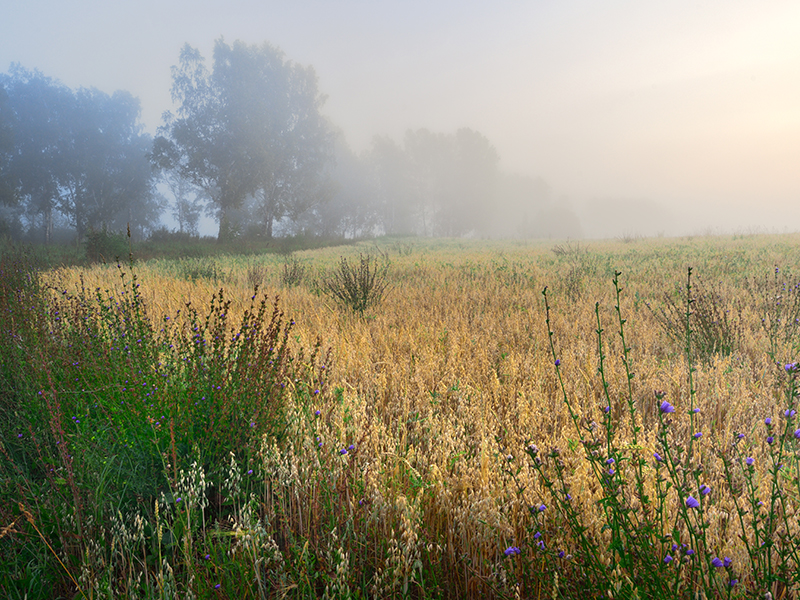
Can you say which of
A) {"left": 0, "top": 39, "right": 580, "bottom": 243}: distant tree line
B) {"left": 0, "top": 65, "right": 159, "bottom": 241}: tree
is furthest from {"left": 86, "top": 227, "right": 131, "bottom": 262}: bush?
{"left": 0, "top": 65, "right": 159, "bottom": 241}: tree

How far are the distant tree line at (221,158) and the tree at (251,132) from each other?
9cm

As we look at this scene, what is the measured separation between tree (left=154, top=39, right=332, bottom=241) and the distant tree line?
0.28 feet

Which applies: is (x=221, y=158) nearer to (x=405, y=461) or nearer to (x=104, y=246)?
(x=104, y=246)

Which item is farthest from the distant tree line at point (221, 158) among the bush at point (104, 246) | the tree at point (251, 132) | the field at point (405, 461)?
the field at point (405, 461)

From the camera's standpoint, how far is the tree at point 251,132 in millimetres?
29312

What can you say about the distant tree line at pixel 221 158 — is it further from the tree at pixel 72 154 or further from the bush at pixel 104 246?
the bush at pixel 104 246

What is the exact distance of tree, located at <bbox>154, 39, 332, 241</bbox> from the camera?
2931 cm

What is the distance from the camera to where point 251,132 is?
2975 centimetres

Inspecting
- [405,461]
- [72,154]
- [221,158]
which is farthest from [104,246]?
[72,154]

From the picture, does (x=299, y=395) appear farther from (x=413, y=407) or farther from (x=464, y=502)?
(x=464, y=502)

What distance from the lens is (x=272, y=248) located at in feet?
85.7

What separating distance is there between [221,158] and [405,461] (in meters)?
31.7

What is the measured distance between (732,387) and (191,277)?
11311mm

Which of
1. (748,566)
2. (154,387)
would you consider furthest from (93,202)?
(748,566)
